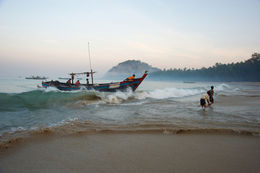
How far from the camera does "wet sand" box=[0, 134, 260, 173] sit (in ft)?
8.37

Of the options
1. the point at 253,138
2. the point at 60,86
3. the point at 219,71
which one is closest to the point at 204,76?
the point at 219,71

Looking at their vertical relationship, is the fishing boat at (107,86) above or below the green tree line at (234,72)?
below

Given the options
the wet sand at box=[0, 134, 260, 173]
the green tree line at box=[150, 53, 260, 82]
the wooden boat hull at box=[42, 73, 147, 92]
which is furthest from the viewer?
→ the green tree line at box=[150, 53, 260, 82]

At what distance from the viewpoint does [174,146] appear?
340 cm

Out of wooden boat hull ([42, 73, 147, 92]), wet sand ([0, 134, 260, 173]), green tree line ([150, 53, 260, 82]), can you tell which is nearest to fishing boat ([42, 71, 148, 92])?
wooden boat hull ([42, 73, 147, 92])

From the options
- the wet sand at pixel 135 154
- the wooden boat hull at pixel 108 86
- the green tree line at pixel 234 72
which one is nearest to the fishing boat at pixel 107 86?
the wooden boat hull at pixel 108 86

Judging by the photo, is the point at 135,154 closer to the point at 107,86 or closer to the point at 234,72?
the point at 107,86

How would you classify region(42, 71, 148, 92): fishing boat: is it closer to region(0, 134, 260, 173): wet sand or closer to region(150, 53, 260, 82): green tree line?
region(0, 134, 260, 173): wet sand

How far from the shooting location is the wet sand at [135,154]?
2.55 m

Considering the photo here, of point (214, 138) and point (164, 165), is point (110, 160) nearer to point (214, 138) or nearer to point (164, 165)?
point (164, 165)

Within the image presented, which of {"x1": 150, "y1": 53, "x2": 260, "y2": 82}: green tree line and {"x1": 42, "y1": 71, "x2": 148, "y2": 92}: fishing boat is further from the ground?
{"x1": 150, "y1": 53, "x2": 260, "y2": 82}: green tree line

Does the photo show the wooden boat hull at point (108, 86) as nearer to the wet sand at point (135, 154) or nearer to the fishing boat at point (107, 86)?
the fishing boat at point (107, 86)

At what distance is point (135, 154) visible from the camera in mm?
3014

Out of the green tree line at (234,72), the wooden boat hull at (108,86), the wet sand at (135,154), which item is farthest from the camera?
the green tree line at (234,72)
